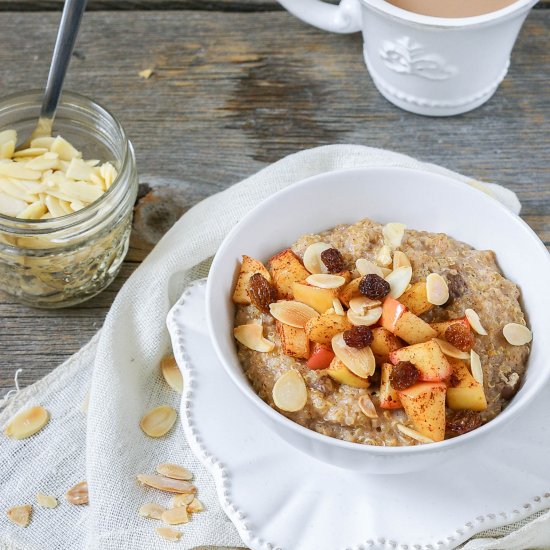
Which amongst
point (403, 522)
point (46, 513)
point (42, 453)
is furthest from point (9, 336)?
point (403, 522)

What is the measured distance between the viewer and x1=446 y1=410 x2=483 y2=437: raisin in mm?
1602

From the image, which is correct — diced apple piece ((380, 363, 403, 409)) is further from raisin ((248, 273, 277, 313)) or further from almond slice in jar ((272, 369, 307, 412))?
raisin ((248, 273, 277, 313))

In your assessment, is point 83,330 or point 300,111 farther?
point 300,111

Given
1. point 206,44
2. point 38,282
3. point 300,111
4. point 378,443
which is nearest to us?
point 378,443

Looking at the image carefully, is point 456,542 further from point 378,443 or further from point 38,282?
point 38,282

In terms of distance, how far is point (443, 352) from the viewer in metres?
1.64

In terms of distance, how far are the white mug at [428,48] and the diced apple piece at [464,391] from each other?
3.27 feet

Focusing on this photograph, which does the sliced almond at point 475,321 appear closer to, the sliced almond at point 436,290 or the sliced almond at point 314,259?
the sliced almond at point 436,290

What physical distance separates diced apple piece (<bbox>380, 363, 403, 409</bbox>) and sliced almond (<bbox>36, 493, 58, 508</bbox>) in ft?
2.58

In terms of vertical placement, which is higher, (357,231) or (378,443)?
(357,231)

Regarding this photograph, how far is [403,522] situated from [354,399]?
273mm

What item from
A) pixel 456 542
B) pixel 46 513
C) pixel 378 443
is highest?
pixel 378 443

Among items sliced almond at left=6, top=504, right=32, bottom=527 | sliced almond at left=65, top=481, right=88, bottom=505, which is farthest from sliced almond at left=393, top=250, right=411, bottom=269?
sliced almond at left=6, top=504, right=32, bottom=527

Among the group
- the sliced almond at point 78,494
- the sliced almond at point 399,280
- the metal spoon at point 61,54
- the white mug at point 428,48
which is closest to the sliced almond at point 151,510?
the sliced almond at point 78,494
